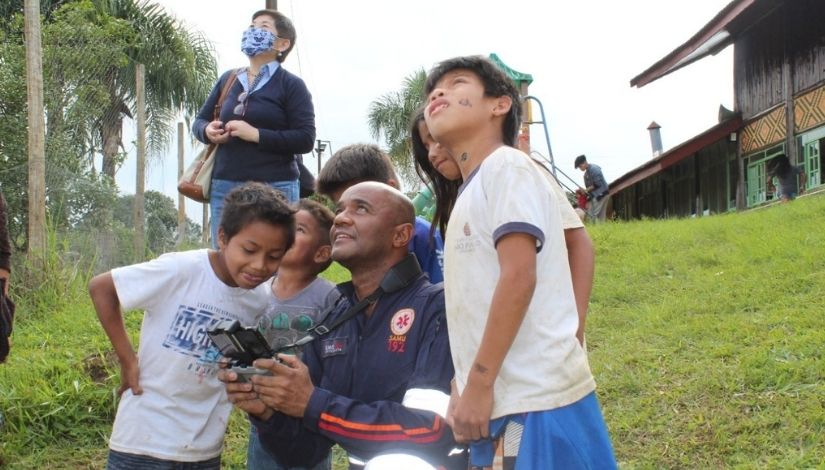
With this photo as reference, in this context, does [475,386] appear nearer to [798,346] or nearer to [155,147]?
[798,346]

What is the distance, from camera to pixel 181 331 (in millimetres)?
2646

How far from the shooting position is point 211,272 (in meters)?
2.73

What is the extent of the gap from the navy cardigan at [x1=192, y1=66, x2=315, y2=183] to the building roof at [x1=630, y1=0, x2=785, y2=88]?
12.9m

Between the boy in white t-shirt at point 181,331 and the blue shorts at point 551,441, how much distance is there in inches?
40.8

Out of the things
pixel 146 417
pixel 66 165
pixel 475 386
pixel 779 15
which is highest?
pixel 779 15

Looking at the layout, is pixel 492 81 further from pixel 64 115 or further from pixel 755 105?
pixel 755 105

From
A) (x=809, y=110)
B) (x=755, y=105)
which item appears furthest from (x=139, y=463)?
(x=755, y=105)

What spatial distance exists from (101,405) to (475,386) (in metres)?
3.59

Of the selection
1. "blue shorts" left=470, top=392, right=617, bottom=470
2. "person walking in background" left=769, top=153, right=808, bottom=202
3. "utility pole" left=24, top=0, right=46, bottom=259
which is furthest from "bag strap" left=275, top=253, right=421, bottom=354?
"person walking in background" left=769, top=153, right=808, bottom=202

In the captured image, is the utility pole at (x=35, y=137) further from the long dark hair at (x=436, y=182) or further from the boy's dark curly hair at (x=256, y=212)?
the long dark hair at (x=436, y=182)

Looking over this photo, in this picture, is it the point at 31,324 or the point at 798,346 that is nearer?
the point at 798,346

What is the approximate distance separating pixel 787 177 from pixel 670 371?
407 inches

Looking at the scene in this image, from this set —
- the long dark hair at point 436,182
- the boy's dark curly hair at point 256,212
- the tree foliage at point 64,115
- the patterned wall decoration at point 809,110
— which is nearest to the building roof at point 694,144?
the patterned wall decoration at point 809,110

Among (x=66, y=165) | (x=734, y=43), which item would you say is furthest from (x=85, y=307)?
(x=734, y=43)
